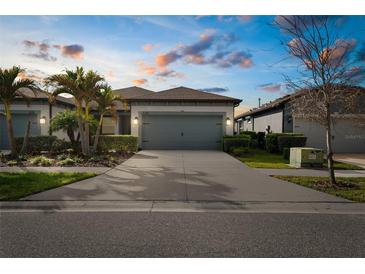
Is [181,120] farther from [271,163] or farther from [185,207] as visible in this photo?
[185,207]

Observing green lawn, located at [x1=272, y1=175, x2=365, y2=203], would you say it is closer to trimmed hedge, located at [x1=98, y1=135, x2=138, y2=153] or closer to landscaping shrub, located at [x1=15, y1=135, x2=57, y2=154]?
trimmed hedge, located at [x1=98, y1=135, x2=138, y2=153]

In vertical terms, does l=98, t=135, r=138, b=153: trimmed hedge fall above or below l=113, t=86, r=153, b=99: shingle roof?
below

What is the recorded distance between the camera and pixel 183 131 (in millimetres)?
18125

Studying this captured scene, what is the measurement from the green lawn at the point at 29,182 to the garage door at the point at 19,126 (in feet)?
33.4

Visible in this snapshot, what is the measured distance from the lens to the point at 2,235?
12.3ft

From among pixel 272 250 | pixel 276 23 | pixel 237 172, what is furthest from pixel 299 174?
pixel 272 250

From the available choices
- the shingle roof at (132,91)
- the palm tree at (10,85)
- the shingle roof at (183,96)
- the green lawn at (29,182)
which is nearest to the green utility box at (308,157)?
the shingle roof at (183,96)

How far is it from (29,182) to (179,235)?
5617mm

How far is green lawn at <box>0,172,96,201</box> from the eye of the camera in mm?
5863

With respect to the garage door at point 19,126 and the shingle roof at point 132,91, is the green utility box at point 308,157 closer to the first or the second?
the garage door at point 19,126

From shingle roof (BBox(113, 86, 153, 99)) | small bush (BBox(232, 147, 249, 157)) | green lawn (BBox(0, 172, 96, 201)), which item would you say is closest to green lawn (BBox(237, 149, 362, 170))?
small bush (BBox(232, 147, 249, 157))

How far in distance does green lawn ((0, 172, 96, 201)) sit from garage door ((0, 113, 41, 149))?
401 inches

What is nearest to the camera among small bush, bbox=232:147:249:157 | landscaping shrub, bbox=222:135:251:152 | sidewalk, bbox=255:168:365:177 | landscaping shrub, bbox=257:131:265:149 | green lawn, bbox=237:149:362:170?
sidewalk, bbox=255:168:365:177

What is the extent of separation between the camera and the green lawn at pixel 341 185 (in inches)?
237
